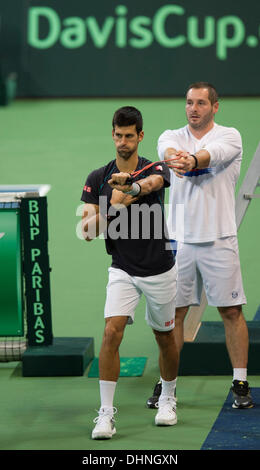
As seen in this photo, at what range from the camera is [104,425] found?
614 cm

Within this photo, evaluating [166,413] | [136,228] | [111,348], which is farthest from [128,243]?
[166,413]

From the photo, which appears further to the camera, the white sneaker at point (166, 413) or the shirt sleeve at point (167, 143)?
the shirt sleeve at point (167, 143)

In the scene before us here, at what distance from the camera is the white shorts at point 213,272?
6.90 metres

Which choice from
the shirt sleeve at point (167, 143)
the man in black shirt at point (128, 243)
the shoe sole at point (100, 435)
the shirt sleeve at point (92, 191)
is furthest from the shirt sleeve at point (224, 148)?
the shoe sole at point (100, 435)

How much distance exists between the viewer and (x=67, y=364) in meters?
7.58

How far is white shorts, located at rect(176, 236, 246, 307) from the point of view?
6.90 m

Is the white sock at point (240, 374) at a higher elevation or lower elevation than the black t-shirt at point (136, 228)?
lower

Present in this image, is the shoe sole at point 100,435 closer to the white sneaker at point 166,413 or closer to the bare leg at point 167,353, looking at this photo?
the white sneaker at point 166,413

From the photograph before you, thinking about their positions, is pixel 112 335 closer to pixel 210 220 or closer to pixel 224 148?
pixel 210 220

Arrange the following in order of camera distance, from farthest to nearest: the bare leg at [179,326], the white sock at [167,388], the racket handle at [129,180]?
the bare leg at [179,326]
the white sock at [167,388]
the racket handle at [129,180]

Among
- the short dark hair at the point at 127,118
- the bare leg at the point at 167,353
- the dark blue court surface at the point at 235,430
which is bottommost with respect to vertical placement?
the dark blue court surface at the point at 235,430

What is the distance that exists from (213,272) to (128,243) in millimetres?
906
